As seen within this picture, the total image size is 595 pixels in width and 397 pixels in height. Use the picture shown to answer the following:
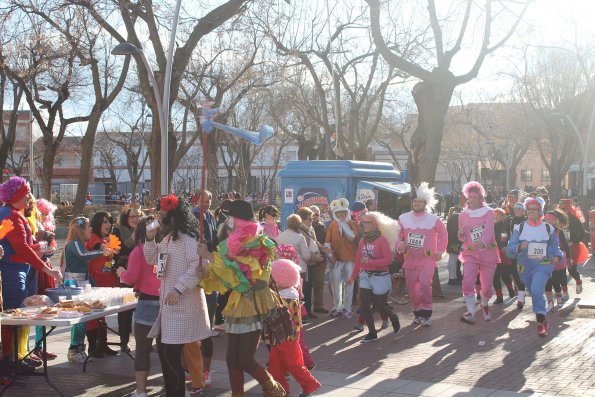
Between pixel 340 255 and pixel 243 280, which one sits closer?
pixel 243 280

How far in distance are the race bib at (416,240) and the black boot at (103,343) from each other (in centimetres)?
411

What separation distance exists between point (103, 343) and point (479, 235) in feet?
17.0

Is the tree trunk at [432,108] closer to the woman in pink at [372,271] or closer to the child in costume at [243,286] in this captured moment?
the woman in pink at [372,271]

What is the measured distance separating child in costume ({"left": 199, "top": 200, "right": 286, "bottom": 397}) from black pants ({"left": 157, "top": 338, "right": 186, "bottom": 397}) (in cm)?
42

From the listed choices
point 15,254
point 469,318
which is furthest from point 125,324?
point 469,318

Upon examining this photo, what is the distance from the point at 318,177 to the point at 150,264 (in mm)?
9608

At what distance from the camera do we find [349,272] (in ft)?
38.8

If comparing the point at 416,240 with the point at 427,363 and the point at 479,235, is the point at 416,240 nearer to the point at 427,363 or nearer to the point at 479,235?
the point at 479,235

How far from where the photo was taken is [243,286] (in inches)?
249

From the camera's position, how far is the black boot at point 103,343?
8719mm

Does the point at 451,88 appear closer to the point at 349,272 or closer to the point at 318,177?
the point at 318,177

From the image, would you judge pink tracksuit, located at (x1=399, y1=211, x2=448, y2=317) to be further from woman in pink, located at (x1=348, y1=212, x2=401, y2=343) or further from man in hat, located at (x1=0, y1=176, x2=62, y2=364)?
man in hat, located at (x1=0, y1=176, x2=62, y2=364)

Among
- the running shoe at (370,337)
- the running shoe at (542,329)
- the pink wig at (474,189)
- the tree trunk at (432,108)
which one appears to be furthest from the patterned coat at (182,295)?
the tree trunk at (432,108)

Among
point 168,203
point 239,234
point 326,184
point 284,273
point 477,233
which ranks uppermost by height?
point 326,184
